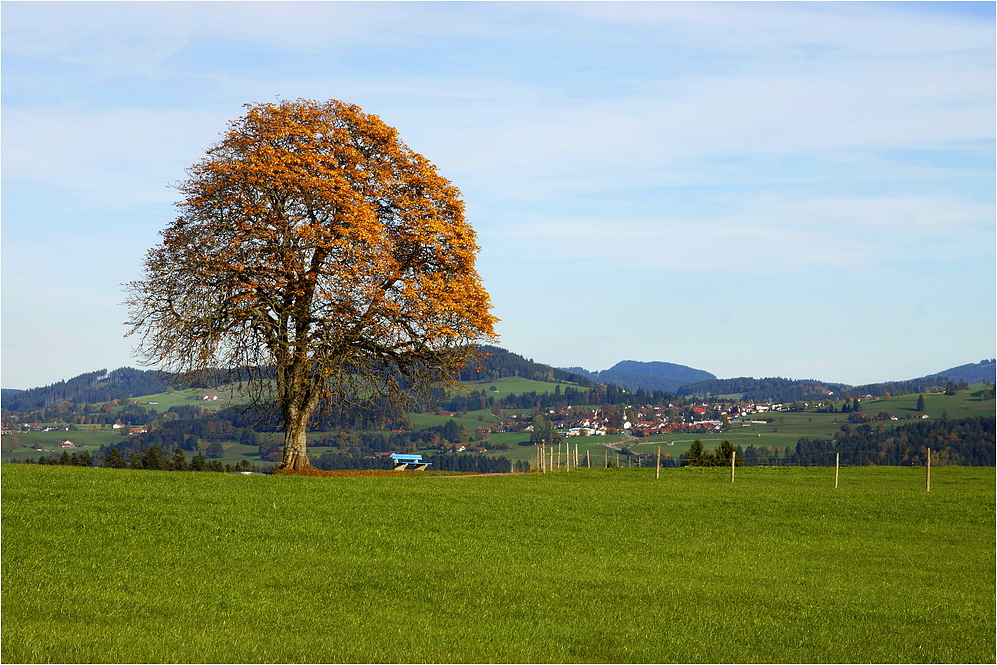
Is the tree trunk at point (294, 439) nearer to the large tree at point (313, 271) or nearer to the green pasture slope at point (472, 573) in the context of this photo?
the large tree at point (313, 271)

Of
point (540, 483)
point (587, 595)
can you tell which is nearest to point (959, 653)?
point (587, 595)

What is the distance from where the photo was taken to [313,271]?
32938 mm

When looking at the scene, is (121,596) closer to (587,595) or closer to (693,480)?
(587,595)

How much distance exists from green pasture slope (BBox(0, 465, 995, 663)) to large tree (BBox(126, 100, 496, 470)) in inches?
241

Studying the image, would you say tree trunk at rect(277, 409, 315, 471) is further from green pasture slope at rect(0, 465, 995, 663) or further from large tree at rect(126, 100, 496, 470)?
green pasture slope at rect(0, 465, 995, 663)

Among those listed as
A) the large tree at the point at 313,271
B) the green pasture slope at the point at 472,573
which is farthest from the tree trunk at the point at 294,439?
the green pasture slope at the point at 472,573

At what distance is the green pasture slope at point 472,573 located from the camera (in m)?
11.9

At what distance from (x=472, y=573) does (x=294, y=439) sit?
19196 millimetres

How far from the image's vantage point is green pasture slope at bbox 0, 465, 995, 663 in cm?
1195

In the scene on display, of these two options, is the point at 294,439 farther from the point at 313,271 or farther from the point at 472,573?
the point at 472,573

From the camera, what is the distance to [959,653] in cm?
1229

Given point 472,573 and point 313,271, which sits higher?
point 313,271

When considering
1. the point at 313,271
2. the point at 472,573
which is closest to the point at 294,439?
the point at 313,271

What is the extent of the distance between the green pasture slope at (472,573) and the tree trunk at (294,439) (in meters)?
5.35
